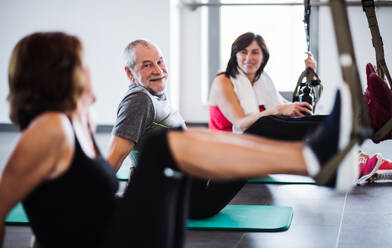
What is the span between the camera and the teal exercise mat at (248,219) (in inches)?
103

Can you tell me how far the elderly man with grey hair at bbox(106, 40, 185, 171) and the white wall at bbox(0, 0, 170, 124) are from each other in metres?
4.37

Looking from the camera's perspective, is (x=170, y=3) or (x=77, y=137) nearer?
(x=77, y=137)

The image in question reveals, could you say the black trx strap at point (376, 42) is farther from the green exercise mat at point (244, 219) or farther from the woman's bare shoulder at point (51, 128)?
the woman's bare shoulder at point (51, 128)

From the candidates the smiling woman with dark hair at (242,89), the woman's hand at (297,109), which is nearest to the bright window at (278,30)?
the smiling woman with dark hair at (242,89)

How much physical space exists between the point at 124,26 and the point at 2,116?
194 centimetres

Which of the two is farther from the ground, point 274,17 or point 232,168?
point 274,17

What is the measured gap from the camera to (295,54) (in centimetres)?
747

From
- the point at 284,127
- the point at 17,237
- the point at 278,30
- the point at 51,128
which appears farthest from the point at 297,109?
the point at 278,30

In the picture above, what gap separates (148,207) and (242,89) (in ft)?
7.41

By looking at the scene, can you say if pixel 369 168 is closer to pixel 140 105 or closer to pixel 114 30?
pixel 140 105

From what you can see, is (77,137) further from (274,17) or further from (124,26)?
(274,17)

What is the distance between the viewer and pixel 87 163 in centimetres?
133

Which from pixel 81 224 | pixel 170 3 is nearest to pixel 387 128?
pixel 81 224

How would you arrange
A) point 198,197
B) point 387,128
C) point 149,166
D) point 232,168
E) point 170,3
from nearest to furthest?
point 232,168
point 149,166
point 387,128
point 198,197
point 170,3
